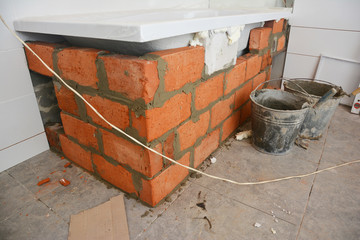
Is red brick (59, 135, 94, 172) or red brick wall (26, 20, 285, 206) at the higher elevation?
red brick wall (26, 20, 285, 206)

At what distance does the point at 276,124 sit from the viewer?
1.46 m

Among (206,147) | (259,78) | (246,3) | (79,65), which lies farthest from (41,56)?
(246,3)

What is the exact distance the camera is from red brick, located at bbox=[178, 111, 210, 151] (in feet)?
3.92

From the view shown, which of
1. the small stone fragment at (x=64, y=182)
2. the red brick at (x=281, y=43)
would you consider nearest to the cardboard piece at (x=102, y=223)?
the small stone fragment at (x=64, y=182)

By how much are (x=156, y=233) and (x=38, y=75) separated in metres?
1.16

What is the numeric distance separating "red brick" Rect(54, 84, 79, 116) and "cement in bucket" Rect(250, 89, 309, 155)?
3.57 feet

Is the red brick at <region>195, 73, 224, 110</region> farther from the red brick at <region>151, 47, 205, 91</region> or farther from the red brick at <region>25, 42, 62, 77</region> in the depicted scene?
the red brick at <region>25, 42, 62, 77</region>

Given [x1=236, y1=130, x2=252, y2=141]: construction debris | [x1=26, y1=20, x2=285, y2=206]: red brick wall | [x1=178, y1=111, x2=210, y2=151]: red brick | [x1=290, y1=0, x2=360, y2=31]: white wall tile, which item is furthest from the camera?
[x1=290, y1=0, x2=360, y2=31]: white wall tile

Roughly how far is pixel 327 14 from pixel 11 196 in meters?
2.88

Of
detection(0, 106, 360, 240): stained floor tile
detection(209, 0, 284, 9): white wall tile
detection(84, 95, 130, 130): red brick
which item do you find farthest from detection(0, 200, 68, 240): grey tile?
detection(209, 0, 284, 9): white wall tile

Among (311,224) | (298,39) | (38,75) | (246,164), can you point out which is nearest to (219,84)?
(246,164)

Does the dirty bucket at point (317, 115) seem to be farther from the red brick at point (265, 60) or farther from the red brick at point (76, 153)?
the red brick at point (76, 153)

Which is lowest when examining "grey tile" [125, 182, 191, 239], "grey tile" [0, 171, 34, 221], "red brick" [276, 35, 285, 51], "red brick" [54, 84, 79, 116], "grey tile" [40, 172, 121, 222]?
"grey tile" [125, 182, 191, 239]

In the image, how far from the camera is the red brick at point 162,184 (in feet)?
3.52
